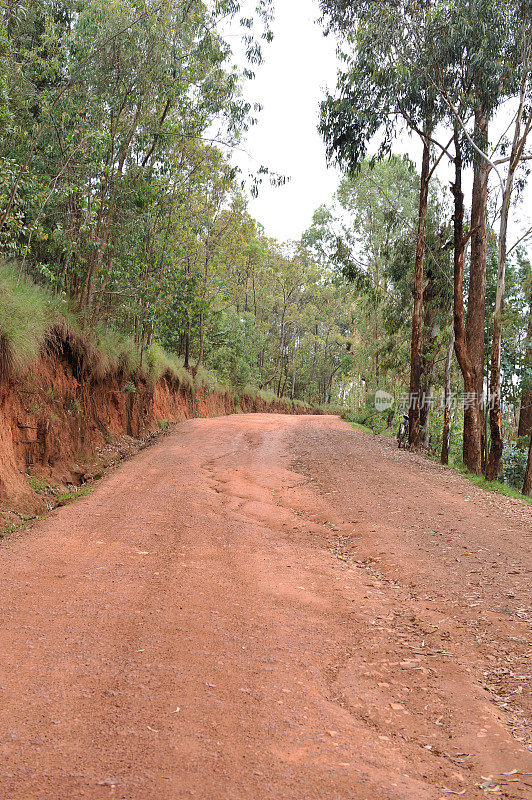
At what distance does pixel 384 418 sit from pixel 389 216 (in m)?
11.8

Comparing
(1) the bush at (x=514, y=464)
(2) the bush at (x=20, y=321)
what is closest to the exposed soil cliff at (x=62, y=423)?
(2) the bush at (x=20, y=321)

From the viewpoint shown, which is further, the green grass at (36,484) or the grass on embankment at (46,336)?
the green grass at (36,484)

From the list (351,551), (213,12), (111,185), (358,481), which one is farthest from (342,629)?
(213,12)

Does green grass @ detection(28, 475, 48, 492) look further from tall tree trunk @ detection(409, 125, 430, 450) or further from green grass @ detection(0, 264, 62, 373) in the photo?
tall tree trunk @ detection(409, 125, 430, 450)

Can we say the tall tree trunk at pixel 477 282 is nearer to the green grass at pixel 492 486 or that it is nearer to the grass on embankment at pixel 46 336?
the green grass at pixel 492 486

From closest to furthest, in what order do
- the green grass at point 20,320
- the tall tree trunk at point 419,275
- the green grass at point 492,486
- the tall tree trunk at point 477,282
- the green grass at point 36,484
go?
the green grass at point 20,320 → the green grass at point 36,484 → the green grass at point 492,486 → the tall tree trunk at point 477,282 → the tall tree trunk at point 419,275

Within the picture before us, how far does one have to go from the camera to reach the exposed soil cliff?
26.8ft

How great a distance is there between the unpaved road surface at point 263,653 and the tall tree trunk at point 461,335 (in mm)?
5127

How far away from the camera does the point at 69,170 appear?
1127 centimetres

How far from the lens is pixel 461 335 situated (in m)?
13.6

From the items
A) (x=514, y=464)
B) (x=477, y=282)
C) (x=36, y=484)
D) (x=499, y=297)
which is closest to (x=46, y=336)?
(x=36, y=484)

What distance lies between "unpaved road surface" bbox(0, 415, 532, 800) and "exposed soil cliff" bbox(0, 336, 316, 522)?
0.86m

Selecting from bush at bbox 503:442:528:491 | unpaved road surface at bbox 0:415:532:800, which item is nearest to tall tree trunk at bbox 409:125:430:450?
bush at bbox 503:442:528:491

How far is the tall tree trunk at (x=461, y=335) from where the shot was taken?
13.4 meters
